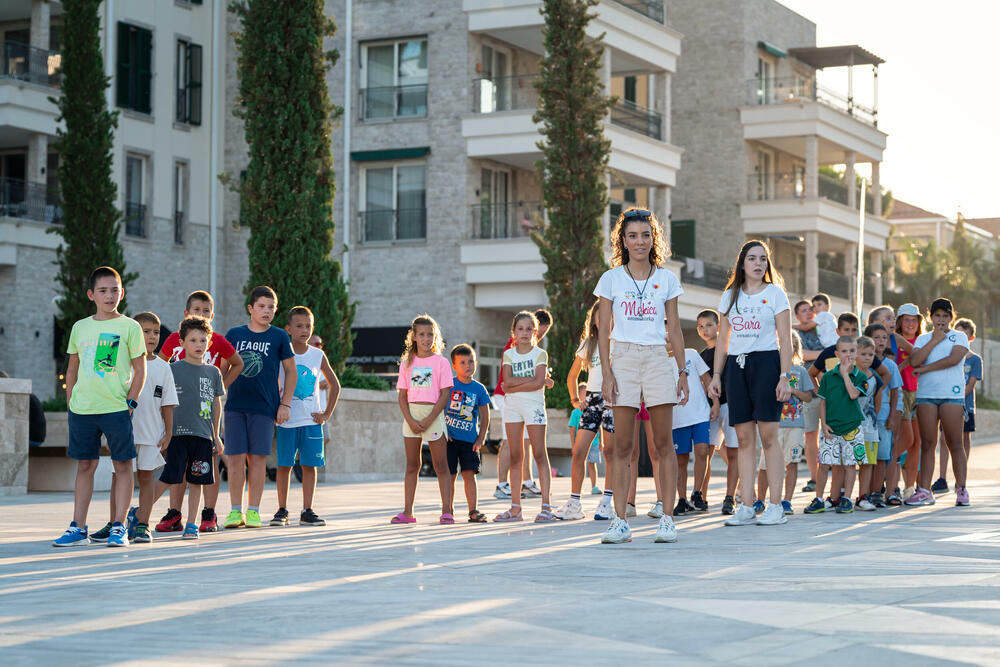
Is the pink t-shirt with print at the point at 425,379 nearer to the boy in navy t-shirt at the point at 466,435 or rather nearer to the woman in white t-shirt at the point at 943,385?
the boy in navy t-shirt at the point at 466,435

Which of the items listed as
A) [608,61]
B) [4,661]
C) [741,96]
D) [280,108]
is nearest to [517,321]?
[4,661]

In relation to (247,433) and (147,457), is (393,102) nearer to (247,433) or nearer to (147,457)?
(247,433)

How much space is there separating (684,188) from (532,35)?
13.3 meters

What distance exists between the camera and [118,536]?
9203 mm

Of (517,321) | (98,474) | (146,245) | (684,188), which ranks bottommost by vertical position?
(98,474)

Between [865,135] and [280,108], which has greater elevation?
[865,135]

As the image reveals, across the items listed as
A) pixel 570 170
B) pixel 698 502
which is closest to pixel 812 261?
pixel 570 170

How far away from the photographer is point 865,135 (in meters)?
49.8

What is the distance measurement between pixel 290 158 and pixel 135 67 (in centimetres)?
1429

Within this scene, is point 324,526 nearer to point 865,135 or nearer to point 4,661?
point 4,661

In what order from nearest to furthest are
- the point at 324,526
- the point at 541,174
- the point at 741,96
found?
the point at 324,526 → the point at 541,174 → the point at 741,96

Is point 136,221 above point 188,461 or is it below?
above

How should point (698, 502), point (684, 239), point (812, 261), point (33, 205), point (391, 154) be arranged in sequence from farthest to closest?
point (684, 239) → point (812, 261) → point (391, 154) → point (33, 205) → point (698, 502)

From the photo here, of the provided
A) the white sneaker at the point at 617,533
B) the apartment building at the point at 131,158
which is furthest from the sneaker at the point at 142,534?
the apartment building at the point at 131,158
